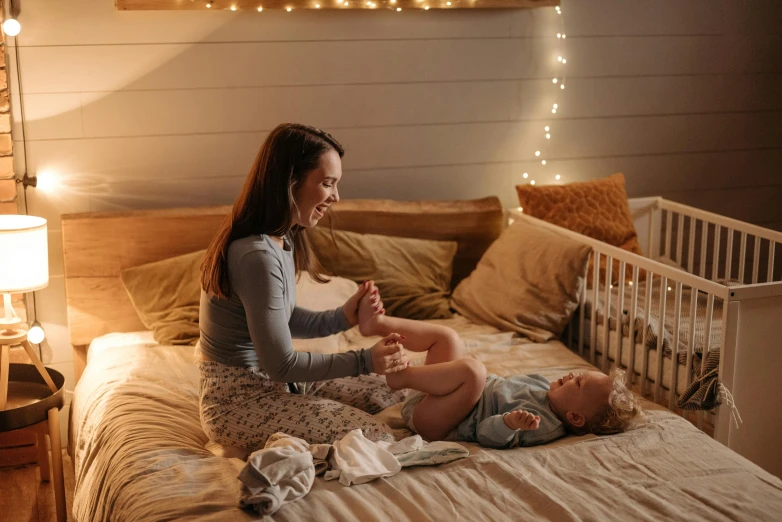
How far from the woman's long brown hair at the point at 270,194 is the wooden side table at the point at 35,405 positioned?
0.81 m


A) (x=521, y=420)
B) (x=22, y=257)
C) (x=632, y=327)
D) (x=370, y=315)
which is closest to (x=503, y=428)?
(x=521, y=420)

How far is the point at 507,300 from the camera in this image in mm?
2754

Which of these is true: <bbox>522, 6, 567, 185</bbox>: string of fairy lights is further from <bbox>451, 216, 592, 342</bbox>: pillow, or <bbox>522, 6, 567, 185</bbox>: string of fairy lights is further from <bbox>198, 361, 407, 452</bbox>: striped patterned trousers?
<bbox>198, 361, 407, 452</bbox>: striped patterned trousers

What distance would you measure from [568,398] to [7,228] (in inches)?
62.5

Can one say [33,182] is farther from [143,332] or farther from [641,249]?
[641,249]

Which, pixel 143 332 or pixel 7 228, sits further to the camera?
pixel 143 332

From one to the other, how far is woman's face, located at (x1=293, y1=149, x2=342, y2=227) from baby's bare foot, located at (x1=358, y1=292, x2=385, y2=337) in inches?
9.8

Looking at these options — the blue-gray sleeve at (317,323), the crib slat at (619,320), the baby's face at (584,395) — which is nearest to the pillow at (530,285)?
the crib slat at (619,320)

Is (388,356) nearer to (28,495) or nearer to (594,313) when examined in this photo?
(594,313)

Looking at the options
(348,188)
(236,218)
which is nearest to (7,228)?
(236,218)

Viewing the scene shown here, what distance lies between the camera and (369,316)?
2.05 meters

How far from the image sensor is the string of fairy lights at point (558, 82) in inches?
127

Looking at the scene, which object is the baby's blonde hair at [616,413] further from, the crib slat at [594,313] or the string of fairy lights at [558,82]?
the string of fairy lights at [558,82]

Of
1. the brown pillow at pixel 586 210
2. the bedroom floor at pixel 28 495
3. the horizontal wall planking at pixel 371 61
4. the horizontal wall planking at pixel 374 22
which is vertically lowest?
the bedroom floor at pixel 28 495
